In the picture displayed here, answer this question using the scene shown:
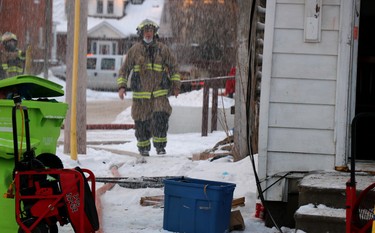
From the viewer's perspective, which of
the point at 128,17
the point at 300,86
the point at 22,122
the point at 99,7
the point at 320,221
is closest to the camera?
the point at 22,122

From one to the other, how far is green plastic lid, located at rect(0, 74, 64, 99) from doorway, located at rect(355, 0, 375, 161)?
4808mm

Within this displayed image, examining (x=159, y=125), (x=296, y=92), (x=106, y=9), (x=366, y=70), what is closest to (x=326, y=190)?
(x=296, y=92)

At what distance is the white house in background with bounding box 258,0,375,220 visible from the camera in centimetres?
664

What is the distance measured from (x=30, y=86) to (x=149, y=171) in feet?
14.3

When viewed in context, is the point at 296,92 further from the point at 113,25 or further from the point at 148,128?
the point at 113,25

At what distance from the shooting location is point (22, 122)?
561 centimetres

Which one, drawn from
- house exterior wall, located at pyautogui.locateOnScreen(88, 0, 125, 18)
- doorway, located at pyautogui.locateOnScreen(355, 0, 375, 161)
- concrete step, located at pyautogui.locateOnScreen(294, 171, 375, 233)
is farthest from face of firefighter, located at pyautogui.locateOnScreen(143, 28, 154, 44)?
house exterior wall, located at pyautogui.locateOnScreen(88, 0, 125, 18)

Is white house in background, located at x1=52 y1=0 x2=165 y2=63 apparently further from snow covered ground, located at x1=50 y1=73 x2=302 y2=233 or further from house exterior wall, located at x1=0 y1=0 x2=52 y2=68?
snow covered ground, located at x1=50 y1=73 x2=302 y2=233

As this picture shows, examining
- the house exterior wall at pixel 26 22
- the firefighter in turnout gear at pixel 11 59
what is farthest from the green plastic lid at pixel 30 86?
the house exterior wall at pixel 26 22

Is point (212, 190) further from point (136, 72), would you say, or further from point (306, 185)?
point (136, 72)

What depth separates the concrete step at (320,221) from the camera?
577cm

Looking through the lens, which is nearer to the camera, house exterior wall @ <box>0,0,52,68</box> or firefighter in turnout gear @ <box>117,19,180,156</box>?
firefighter in turnout gear @ <box>117,19,180,156</box>

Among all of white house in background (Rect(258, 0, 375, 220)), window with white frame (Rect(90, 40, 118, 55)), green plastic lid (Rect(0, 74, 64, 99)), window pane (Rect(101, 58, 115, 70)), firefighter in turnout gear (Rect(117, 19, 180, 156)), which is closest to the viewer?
green plastic lid (Rect(0, 74, 64, 99))

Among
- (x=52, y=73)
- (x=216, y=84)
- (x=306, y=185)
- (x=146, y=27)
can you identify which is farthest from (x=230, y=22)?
(x=306, y=185)
